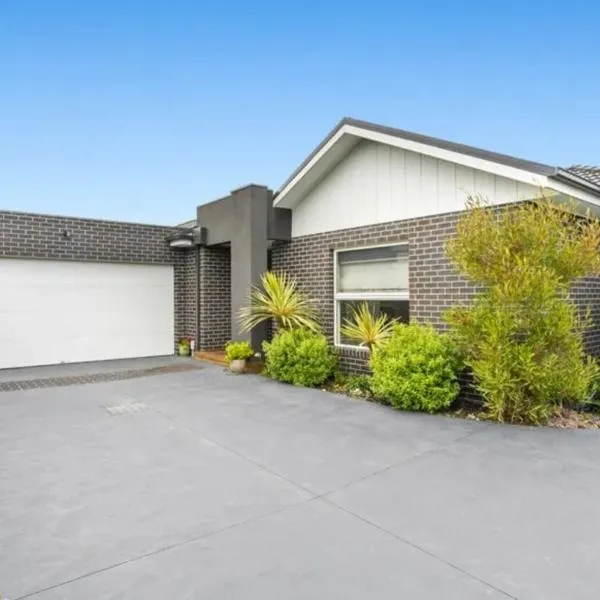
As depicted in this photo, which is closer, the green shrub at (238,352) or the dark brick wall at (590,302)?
the dark brick wall at (590,302)

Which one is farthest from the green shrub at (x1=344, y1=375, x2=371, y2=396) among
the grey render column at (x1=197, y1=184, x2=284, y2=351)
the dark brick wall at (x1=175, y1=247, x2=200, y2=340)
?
the dark brick wall at (x1=175, y1=247, x2=200, y2=340)

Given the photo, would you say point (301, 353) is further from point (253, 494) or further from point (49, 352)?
point (49, 352)

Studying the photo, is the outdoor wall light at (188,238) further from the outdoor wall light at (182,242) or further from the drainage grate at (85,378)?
the drainage grate at (85,378)

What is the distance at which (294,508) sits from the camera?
3.46 m

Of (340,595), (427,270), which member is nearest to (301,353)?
(427,270)

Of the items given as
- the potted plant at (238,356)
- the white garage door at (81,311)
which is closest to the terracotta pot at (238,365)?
the potted plant at (238,356)

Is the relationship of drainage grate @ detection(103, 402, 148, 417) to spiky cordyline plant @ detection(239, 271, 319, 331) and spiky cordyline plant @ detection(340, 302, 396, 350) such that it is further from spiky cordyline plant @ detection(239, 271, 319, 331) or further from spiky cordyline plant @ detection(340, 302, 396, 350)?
spiky cordyline plant @ detection(340, 302, 396, 350)

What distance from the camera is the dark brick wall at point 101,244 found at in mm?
10352

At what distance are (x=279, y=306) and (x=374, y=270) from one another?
200 centimetres

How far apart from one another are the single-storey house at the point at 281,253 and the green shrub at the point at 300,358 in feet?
2.00

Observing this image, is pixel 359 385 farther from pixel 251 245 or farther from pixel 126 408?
pixel 251 245

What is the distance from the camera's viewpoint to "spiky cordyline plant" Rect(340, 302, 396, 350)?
7.96m

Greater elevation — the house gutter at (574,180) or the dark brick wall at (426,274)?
the house gutter at (574,180)

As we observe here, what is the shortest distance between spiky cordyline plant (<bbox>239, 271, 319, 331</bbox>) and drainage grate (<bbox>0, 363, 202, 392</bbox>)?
188 cm
